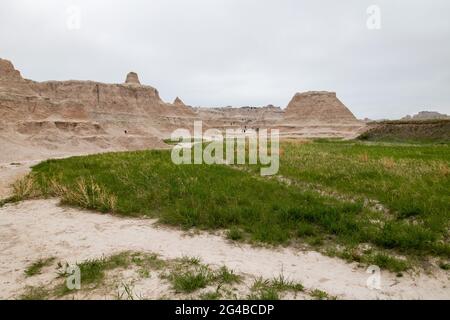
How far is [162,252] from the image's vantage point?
695 centimetres

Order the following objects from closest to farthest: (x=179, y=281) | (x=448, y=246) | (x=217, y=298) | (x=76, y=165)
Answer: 1. (x=217, y=298)
2. (x=179, y=281)
3. (x=448, y=246)
4. (x=76, y=165)

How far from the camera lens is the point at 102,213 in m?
10.1

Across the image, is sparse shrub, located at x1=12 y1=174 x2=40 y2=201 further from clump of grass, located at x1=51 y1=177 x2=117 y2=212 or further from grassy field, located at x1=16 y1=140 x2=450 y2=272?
clump of grass, located at x1=51 y1=177 x2=117 y2=212

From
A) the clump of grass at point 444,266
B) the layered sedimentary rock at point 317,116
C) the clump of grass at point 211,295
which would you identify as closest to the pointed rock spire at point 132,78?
the layered sedimentary rock at point 317,116

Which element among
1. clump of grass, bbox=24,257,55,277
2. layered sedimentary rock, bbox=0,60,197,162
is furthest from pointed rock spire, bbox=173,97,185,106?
clump of grass, bbox=24,257,55,277

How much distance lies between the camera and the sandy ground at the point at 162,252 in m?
5.40

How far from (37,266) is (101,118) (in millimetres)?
86822

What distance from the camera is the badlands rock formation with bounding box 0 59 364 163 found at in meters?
47.0

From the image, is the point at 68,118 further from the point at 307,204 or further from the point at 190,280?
the point at 190,280

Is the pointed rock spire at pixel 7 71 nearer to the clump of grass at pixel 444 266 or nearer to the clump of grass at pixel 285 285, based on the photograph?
the clump of grass at pixel 285 285

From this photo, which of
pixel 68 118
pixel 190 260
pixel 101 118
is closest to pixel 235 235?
pixel 190 260
